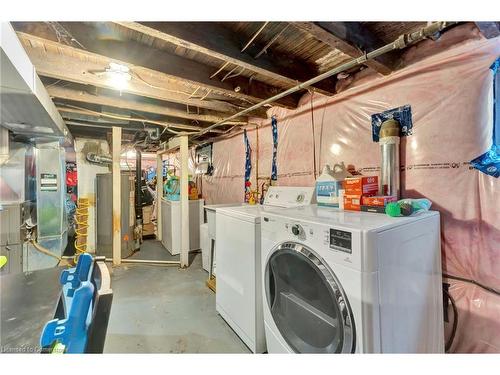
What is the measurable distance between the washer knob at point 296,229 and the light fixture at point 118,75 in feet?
5.78

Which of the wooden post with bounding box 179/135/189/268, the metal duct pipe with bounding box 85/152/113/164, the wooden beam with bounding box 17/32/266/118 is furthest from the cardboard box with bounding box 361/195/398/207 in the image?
the metal duct pipe with bounding box 85/152/113/164

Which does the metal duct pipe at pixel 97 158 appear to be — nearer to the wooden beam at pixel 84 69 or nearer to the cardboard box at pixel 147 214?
the cardboard box at pixel 147 214

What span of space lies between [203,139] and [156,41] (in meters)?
2.84

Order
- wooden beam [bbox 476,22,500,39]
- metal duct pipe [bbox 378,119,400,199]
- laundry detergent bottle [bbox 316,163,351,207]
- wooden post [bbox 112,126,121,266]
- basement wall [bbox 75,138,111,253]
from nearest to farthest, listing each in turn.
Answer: wooden beam [bbox 476,22,500,39], metal duct pipe [bbox 378,119,400,199], laundry detergent bottle [bbox 316,163,351,207], wooden post [bbox 112,126,121,266], basement wall [bbox 75,138,111,253]

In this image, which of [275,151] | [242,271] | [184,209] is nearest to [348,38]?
[275,151]

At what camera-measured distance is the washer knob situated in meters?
1.15

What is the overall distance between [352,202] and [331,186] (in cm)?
23

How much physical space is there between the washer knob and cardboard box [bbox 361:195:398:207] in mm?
574

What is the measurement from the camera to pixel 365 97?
1.76m

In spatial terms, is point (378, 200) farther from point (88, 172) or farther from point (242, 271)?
point (88, 172)

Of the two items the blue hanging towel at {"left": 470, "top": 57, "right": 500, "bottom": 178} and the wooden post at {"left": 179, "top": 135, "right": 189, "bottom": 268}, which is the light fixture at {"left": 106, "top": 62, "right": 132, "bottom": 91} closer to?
the wooden post at {"left": 179, "top": 135, "right": 189, "bottom": 268}

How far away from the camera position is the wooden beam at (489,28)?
108 cm

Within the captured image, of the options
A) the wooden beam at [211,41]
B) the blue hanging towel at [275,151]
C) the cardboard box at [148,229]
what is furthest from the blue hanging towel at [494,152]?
the cardboard box at [148,229]

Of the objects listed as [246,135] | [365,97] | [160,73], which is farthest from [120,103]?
[365,97]
